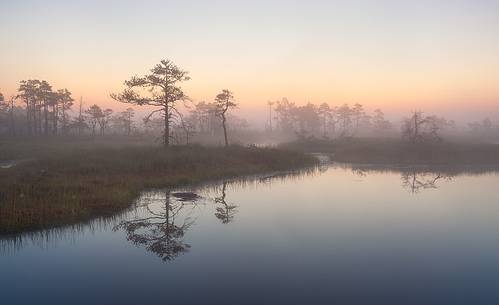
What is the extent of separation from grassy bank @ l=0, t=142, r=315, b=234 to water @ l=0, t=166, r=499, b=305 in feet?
4.37

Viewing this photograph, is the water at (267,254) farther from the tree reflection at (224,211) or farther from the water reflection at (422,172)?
the water reflection at (422,172)

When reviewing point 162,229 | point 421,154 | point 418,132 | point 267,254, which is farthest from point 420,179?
point 418,132

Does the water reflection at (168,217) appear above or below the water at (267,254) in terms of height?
above

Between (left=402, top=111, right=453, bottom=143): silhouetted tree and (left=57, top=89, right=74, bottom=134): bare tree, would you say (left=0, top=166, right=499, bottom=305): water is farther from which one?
(left=57, top=89, right=74, bottom=134): bare tree

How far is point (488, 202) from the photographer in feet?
67.1

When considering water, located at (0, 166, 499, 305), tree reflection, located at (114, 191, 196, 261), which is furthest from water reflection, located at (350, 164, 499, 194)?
tree reflection, located at (114, 191, 196, 261)

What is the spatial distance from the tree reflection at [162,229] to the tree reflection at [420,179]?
595 inches

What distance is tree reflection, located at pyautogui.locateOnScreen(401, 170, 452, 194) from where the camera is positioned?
25.5 m

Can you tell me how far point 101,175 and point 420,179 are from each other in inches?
933

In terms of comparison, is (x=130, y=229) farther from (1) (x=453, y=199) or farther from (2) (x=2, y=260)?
(1) (x=453, y=199)

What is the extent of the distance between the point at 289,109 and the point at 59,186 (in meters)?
101

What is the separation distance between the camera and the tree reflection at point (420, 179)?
25.5m

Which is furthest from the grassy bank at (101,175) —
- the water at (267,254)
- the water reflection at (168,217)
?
the water at (267,254)

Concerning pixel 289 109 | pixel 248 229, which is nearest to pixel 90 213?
pixel 248 229
